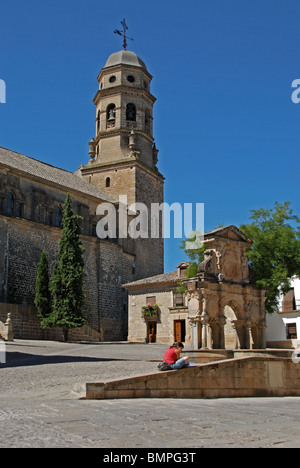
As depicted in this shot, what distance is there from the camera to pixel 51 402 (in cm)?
808

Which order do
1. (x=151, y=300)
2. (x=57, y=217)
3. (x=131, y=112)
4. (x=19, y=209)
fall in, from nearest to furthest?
(x=151, y=300) → (x=19, y=209) → (x=57, y=217) → (x=131, y=112)

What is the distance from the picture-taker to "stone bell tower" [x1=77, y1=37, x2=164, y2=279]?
45.2 m

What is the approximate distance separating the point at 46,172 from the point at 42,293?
13.4 metres

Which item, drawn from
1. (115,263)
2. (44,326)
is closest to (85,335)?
(44,326)

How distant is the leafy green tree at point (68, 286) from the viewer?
1139 inches

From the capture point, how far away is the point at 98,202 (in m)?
42.3

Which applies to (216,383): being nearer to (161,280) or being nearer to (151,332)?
(161,280)

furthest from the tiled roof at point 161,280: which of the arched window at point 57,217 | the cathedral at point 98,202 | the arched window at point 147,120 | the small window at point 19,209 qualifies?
the arched window at point 147,120

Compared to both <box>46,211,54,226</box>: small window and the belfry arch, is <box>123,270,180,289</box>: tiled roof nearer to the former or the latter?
<box>46,211,54,226</box>: small window

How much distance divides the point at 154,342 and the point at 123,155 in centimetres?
1860

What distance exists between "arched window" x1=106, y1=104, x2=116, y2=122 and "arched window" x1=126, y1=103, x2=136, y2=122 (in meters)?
1.27

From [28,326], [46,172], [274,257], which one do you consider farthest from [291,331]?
[46,172]

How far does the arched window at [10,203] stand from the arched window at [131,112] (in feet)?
52.8
